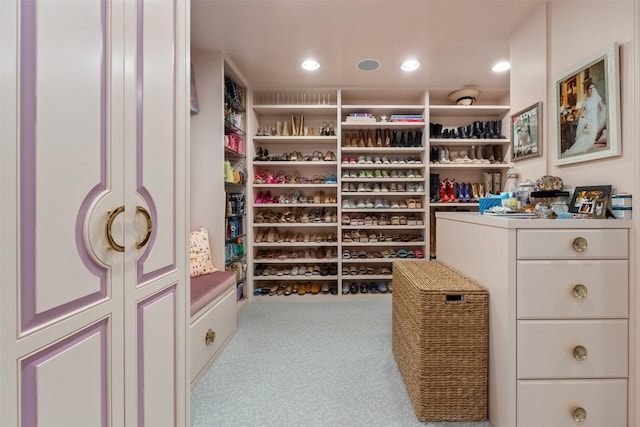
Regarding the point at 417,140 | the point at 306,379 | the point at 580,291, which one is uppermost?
the point at 417,140

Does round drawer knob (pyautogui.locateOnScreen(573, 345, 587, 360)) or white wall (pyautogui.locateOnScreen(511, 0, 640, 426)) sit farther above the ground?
white wall (pyautogui.locateOnScreen(511, 0, 640, 426))

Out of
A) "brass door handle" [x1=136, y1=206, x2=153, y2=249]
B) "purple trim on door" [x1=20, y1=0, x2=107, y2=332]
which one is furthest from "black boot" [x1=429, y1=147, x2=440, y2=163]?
"purple trim on door" [x1=20, y1=0, x2=107, y2=332]

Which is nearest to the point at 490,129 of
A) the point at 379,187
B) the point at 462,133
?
the point at 462,133

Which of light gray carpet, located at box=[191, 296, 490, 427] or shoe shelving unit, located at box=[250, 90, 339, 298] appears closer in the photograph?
light gray carpet, located at box=[191, 296, 490, 427]

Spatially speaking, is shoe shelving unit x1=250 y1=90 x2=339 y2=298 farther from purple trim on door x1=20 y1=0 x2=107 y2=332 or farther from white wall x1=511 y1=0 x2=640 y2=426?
purple trim on door x1=20 y1=0 x2=107 y2=332

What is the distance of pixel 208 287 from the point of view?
6.65 feet

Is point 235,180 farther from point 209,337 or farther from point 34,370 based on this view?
point 34,370

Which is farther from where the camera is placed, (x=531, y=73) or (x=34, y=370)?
(x=531, y=73)

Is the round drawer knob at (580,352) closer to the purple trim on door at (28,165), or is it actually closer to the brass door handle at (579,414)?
the brass door handle at (579,414)

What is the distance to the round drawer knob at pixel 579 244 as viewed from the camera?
122 centimetres

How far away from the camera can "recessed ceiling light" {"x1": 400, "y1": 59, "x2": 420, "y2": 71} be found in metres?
2.68

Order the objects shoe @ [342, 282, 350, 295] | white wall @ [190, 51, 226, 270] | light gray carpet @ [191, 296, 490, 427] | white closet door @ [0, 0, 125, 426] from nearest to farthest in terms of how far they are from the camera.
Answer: white closet door @ [0, 0, 125, 426] < light gray carpet @ [191, 296, 490, 427] < white wall @ [190, 51, 226, 270] < shoe @ [342, 282, 350, 295]

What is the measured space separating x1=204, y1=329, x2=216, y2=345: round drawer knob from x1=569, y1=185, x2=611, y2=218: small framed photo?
2152 mm

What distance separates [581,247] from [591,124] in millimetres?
631
